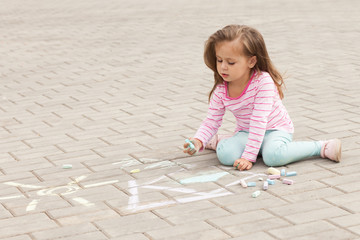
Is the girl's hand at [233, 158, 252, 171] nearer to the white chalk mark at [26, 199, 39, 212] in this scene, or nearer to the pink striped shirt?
the pink striped shirt

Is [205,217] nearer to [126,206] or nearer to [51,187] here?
[126,206]

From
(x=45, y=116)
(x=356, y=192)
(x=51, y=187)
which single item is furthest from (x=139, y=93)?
(x=356, y=192)

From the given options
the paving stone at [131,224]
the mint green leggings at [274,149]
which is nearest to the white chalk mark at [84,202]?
the paving stone at [131,224]

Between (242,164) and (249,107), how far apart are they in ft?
1.34

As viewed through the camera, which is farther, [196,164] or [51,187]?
[196,164]

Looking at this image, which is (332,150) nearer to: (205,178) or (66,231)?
(205,178)

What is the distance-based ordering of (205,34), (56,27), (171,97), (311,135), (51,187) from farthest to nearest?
(56,27), (205,34), (171,97), (311,135), (51,187)

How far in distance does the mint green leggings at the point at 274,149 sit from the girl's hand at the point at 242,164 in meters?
0.08

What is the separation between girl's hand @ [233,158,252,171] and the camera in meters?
4.48

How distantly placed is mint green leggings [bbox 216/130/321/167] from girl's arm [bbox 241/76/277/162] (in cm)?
7

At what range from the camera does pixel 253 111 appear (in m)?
4.62

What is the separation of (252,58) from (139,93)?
8.49 ft

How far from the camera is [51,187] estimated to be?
14.3 ft

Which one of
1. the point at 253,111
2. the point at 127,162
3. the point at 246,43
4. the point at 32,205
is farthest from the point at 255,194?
the point at 32,205
